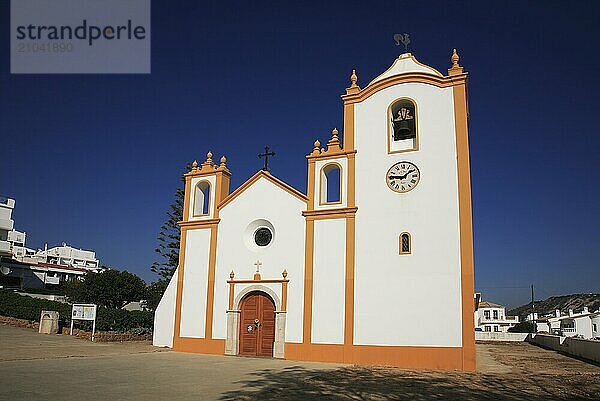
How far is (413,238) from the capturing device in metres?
16.5

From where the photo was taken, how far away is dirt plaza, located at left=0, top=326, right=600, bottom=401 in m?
9.17

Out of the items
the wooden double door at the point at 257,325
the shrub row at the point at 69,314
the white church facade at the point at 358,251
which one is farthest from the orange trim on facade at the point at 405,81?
the shrub row at the point at 69,314

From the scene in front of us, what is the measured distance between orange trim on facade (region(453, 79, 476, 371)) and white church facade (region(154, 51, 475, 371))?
36 mm

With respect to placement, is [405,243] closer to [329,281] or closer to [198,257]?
[329,281]

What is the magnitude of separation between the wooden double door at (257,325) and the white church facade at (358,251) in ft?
0.13

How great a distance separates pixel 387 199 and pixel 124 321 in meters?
15.9

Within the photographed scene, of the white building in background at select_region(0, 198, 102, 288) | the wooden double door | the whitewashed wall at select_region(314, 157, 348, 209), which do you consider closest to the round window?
the wooden double door

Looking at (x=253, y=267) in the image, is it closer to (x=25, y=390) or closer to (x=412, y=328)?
(x=412, y=328)

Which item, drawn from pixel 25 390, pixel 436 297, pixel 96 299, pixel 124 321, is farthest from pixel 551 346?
pixel 96 299

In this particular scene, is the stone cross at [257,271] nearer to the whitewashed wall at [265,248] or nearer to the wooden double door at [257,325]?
the whitewashed wall at [265,248]

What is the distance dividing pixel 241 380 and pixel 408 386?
371cm

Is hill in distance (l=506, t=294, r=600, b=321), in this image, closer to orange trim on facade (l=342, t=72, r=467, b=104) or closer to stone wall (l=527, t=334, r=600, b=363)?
stone wall (l=527, t=334, r=600, b=363)

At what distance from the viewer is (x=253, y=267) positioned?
1888 cm

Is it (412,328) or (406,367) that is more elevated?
(412,328)
